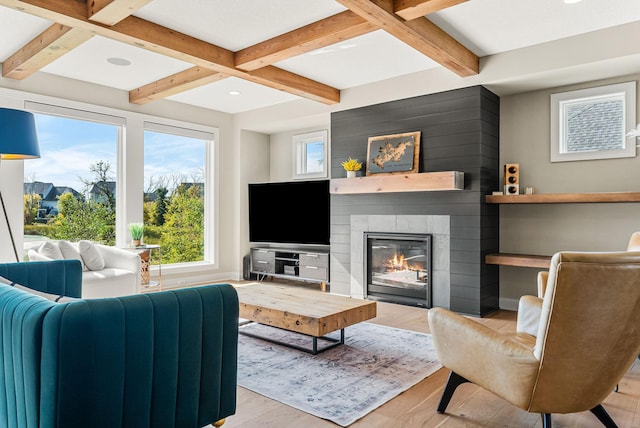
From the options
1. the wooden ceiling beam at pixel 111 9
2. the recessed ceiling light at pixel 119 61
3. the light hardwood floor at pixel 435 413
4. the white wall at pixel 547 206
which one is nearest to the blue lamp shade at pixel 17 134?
the wooden ceiling beam at pixel 111 9

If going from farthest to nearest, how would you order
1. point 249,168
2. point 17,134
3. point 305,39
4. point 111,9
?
point 249,168
point 305,39
point 17,134
point 111,9

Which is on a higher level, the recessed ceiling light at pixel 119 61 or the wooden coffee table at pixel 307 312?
the recessed ceiling light at pixel 119 61

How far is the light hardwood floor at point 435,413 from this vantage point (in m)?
2.19

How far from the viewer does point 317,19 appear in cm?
347

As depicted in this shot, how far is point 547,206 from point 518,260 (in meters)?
0.73

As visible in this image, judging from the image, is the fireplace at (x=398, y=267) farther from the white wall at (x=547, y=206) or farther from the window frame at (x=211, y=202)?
the window frame at (x=211, y=202)

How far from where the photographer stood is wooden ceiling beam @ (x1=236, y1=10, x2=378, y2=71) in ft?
10.9

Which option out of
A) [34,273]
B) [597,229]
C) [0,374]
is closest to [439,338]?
[0,374]

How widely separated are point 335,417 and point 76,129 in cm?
459

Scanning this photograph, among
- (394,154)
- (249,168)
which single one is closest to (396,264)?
(394,154)

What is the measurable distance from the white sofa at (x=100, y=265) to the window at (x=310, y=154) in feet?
9.56

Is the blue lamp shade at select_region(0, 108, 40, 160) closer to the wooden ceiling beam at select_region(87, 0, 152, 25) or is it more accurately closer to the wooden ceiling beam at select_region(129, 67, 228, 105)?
the wooden ceiling beam at select_region(87, 0, 152, 25)

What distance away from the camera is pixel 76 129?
5148 millimetres

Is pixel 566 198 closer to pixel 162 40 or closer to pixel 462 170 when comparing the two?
pixel 462 170
